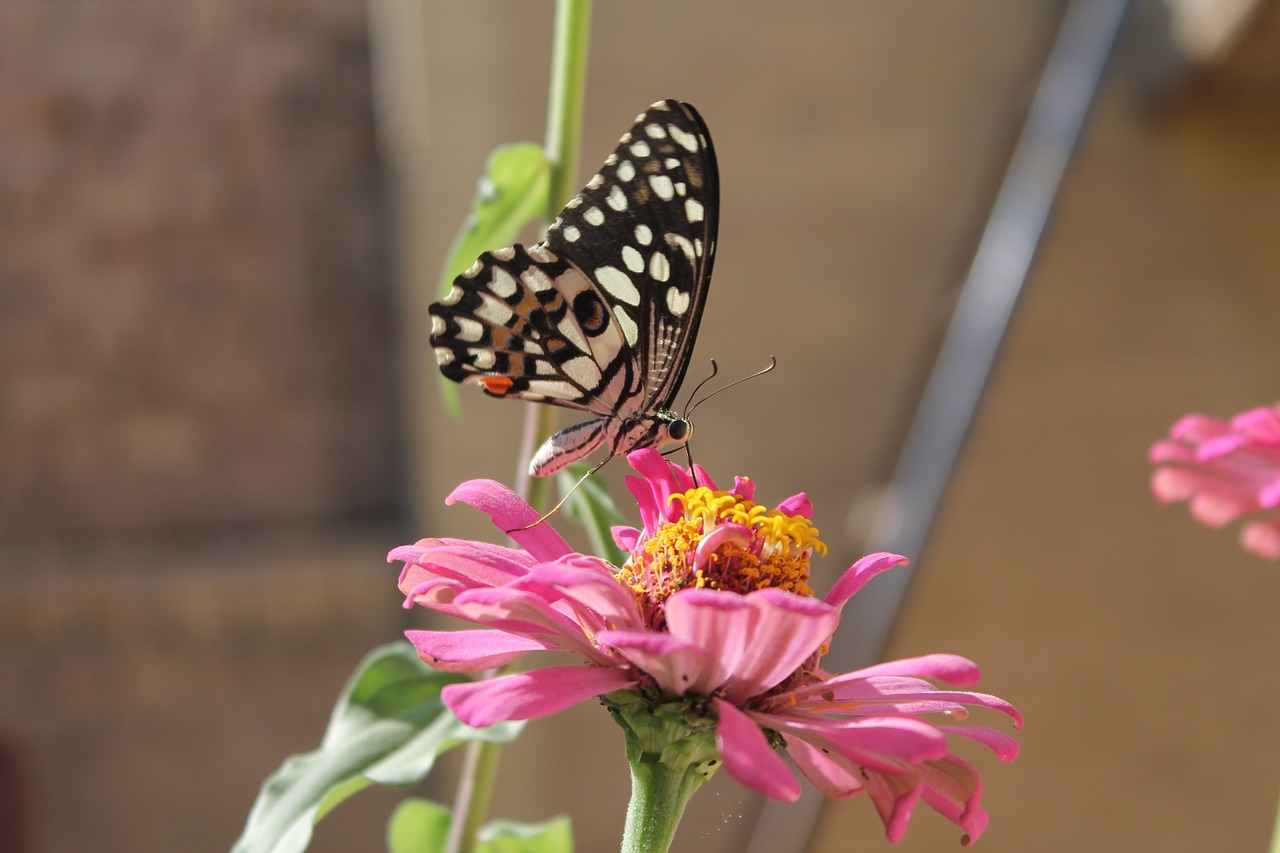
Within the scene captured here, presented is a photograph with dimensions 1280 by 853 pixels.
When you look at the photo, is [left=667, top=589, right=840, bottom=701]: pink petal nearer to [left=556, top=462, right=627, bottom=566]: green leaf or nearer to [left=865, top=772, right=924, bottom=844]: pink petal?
[left=865, top=772, right=924, bottom=844]: pink petal

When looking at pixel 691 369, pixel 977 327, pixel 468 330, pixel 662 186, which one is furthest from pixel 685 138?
pixel 977 327

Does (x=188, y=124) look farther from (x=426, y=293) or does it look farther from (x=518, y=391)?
(x=518, y=391)

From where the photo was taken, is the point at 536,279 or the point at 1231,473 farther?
the point at 1231,473

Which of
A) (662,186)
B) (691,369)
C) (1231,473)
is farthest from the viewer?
(691,369)

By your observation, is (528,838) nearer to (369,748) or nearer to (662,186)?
(369,748)

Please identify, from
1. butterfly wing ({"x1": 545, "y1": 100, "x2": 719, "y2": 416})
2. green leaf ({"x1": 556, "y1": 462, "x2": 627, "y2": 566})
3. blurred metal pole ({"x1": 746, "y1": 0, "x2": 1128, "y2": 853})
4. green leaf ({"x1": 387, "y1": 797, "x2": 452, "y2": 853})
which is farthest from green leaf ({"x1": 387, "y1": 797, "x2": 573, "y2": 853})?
blurred metal pole ({"x1": 746, "y1": 0, "x2": 1128, "y2": 853})

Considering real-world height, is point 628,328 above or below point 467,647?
above
